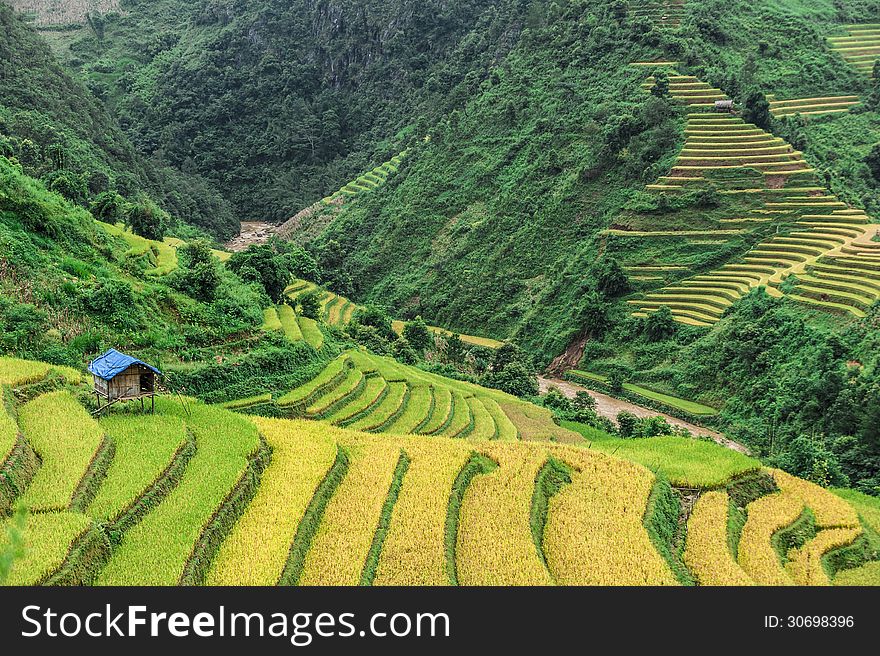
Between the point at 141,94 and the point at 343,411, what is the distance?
6944cm

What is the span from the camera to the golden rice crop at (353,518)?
35.5ft

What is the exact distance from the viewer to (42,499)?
34.7ft

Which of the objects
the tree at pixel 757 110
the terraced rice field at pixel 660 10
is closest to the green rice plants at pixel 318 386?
the tree at pixel 757 110

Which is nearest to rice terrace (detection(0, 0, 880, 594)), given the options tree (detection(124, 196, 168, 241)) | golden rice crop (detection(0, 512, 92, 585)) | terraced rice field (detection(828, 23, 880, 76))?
golden rice crop (detection(0, 512, 92, 585))

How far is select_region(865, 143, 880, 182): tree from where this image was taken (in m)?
39.9

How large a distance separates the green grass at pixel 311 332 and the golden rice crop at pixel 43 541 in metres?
13.1

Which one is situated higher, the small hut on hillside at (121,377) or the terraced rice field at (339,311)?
the small hut on hillside at (121,377)

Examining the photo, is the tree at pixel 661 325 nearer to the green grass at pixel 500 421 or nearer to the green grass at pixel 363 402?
the green grass at pixel 500 421

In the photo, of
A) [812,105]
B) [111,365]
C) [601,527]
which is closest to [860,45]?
[812,105]

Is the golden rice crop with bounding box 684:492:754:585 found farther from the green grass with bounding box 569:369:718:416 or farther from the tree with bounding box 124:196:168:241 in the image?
the tree with bounding box 124:196:168:241

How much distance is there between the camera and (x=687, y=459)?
17.5 m

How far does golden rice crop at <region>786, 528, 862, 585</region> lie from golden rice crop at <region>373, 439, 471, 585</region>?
6044 millimetres

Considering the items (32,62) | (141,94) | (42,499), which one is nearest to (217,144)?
(141,94)

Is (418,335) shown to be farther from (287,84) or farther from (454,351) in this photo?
(287,84)
